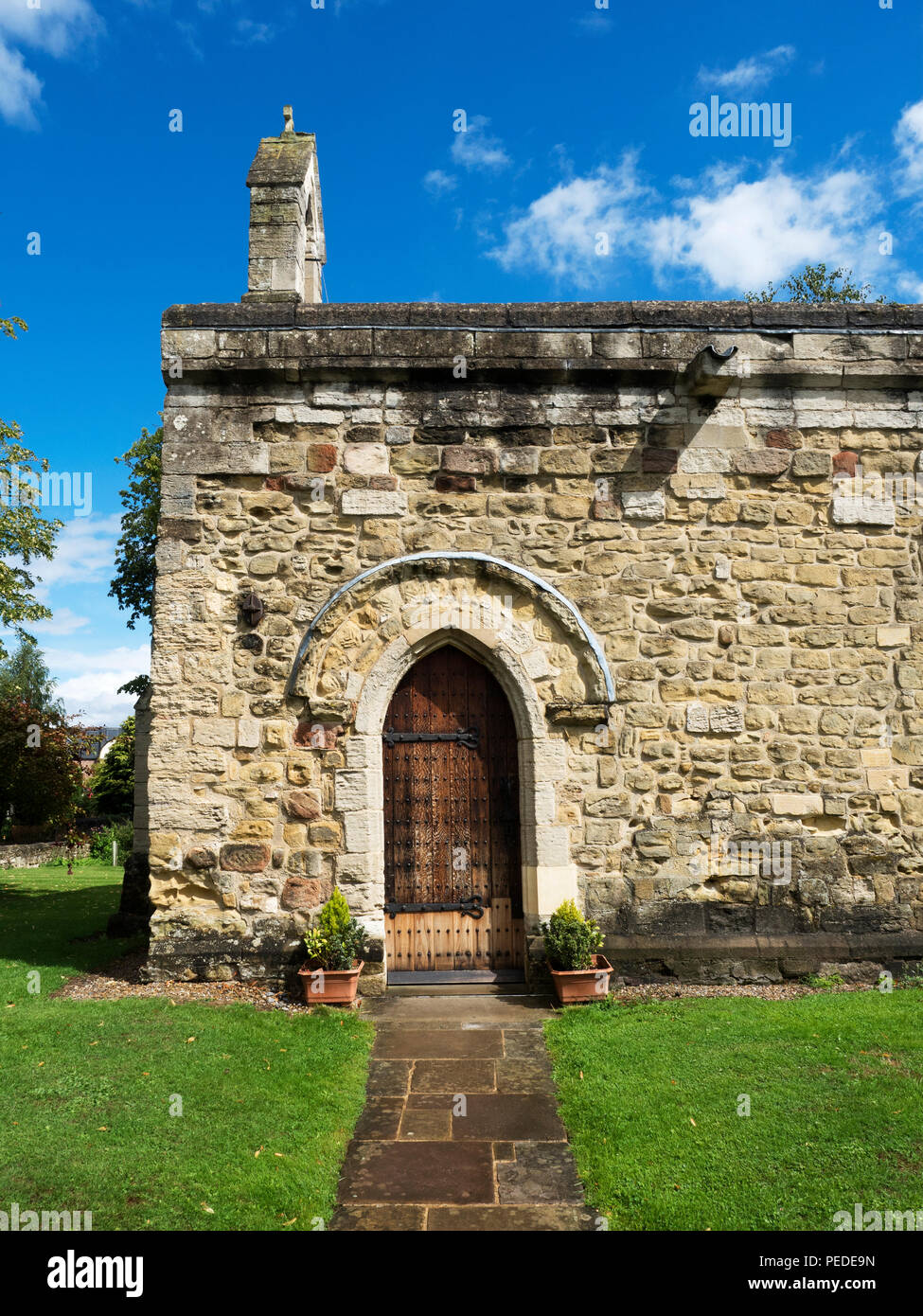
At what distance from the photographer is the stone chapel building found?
6473 mm

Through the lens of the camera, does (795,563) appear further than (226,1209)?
Yes

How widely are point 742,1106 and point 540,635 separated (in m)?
3.51

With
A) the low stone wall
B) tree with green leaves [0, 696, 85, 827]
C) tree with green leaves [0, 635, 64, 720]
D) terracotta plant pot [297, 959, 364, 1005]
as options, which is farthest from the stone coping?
tree with green leaves [0, 635, 64, 720]

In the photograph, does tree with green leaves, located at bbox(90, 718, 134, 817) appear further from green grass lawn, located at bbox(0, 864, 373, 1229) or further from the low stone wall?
green grass lawn, located at bbox(0, 864, 373, 1229)

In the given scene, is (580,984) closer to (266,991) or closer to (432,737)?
(432,737)

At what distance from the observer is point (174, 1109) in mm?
4168

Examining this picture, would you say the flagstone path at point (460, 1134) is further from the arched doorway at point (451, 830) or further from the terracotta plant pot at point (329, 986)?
the arched doorway at point (451, 830)

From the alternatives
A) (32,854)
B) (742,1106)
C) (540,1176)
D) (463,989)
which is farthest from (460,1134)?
(32,854)

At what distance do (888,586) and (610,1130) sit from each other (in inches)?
192

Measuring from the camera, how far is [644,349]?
6.78 metres

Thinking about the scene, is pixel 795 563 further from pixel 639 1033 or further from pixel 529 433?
pixel 639 1033

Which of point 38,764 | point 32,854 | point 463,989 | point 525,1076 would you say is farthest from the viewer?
point 32,854
